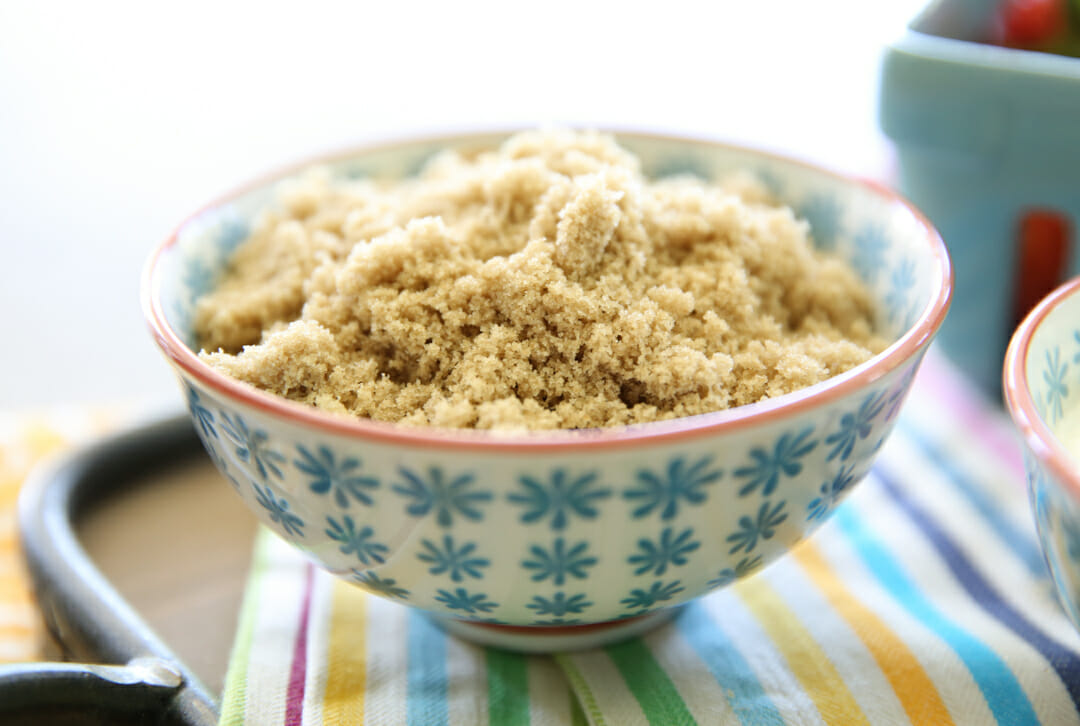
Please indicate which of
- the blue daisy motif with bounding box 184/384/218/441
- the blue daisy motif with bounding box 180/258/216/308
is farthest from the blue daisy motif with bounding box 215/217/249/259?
→ the blue daisy motif with bounding box 184/384/218/441

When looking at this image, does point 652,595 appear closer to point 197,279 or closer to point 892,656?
point 892,656

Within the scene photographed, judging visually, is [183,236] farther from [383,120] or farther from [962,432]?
[383,120]

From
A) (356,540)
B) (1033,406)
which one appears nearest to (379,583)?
(356,540)

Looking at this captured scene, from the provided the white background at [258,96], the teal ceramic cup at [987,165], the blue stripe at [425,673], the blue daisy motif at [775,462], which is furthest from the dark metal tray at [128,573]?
the teal ceramic cup at [987,165]

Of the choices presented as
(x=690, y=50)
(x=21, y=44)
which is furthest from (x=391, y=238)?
(x=21, y=44)

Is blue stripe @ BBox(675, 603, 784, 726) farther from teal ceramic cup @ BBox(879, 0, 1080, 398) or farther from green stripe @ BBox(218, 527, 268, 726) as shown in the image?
teal ceramic cup @ BBox(879, 0, 1080, 398)

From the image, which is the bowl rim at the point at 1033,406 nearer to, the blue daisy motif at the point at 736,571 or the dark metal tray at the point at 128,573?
the blue daisy motif at the point at 736,571
